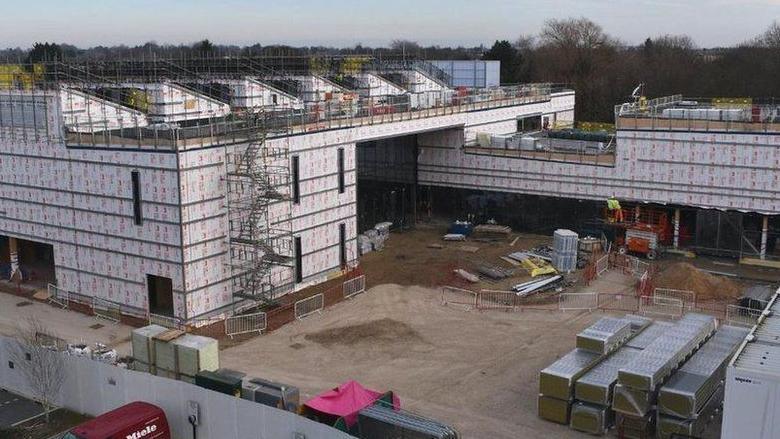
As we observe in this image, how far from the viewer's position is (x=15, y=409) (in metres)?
23.4

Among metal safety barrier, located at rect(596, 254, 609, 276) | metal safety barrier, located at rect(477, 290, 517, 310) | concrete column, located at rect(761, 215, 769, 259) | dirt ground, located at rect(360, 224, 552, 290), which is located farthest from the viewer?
concrete column, located at rect(761, 215, 769, 259)

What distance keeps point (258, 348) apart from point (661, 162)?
23.4m

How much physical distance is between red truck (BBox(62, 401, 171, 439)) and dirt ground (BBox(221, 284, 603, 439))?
5158 mm

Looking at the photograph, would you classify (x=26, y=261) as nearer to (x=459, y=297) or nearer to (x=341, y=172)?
(x=341, y=172)

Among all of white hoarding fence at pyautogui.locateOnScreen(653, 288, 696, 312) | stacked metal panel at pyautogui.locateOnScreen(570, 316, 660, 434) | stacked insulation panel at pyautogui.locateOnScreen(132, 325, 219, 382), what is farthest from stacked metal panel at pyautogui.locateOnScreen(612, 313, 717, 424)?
stacked insulation panel at pyautogui.locateOnScreen(132, 325, 219, 382)

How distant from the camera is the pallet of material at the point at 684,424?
805 inches

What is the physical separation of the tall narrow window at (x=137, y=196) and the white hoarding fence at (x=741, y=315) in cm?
2269

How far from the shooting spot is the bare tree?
72.5ft

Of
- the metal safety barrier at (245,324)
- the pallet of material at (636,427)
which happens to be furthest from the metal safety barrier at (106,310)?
the pallet of material at (636,427)

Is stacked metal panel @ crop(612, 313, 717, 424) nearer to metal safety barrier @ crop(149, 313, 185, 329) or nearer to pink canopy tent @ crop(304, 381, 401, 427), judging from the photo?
pink canopy tent @ crop(304, 381, 401, 427)

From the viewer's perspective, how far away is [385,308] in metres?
32.6

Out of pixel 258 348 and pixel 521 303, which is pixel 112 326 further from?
pixel 521 303

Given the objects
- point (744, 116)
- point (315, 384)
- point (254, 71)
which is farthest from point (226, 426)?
point (254, 71)

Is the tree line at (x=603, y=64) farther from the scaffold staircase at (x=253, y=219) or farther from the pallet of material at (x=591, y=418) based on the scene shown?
the pallet of material at (x=591, y=418)
